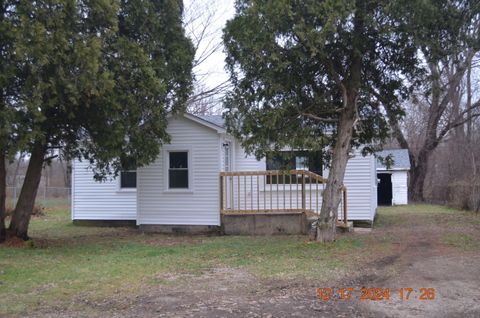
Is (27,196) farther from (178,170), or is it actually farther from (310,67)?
(310,67)

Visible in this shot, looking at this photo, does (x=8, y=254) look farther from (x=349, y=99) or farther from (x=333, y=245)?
(x=349, y=99)

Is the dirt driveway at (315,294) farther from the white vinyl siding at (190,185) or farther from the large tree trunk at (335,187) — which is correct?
the white vinyl siding at (190,185)

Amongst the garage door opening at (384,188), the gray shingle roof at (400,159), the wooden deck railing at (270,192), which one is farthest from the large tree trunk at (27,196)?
the garage door opening at (384,188)

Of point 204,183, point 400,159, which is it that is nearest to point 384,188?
point 400,159

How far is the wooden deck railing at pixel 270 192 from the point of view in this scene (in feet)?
49.3

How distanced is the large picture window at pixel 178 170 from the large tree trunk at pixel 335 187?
5.62 metres

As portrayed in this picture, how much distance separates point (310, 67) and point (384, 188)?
21.6 m

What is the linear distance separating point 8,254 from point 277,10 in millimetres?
7813

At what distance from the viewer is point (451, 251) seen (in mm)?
10766

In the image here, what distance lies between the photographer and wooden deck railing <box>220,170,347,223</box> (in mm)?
15039

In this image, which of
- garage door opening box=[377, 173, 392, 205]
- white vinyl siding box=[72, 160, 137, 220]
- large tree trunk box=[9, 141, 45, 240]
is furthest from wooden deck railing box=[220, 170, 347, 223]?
garage door opening box=[377, 173, 392, 205]

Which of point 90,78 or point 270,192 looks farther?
point 270,192
